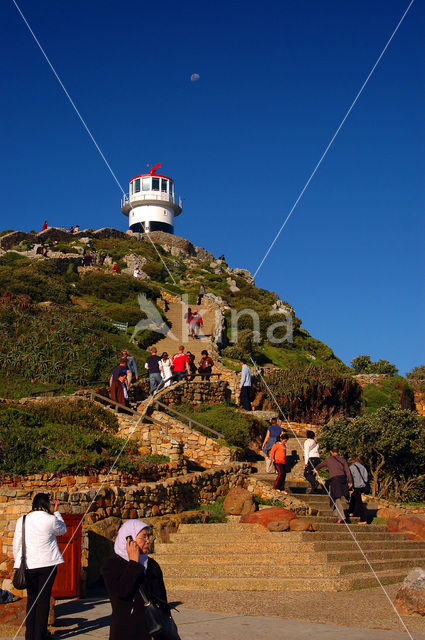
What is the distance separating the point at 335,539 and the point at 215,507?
121 inches

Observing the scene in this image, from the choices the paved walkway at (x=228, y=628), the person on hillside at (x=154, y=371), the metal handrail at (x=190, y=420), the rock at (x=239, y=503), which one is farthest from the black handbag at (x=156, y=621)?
the person on hillside at (x=154, y=371)

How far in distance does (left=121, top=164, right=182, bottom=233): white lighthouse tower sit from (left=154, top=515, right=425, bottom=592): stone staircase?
5792cm

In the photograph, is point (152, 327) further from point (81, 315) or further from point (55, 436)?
point (55, 436)

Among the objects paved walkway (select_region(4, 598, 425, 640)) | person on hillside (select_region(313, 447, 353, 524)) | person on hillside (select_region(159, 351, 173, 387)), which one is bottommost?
paved walkway (select_region(4, 598, 425, 640))

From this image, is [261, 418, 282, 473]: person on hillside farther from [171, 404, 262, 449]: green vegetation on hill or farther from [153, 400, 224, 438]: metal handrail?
[153, 400, 224, 438]: metal handrail

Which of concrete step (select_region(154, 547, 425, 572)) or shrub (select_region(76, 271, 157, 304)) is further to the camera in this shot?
shrub (select_region(76, 271, 157, 304))

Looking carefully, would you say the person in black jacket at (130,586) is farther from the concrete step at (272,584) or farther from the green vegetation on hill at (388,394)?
the green vegetation on hill at (388,394)

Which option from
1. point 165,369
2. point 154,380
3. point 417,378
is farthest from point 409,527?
point 417,378

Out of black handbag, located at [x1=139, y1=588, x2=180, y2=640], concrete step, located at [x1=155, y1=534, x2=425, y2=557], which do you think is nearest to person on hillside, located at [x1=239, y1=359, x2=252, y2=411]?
concrete step, located at [x1=155, y1=534, x2=425, y2=557]

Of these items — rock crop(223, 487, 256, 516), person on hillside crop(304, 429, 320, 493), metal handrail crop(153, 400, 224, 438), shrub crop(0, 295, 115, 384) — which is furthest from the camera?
shrub crop(0, 295, 115, 384)

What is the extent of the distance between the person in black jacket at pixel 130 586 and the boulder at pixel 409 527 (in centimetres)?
1054

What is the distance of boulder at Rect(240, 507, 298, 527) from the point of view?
41.0 ft

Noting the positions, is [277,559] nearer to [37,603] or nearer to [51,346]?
[37,603]

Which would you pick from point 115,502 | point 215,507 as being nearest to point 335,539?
point 215,507
